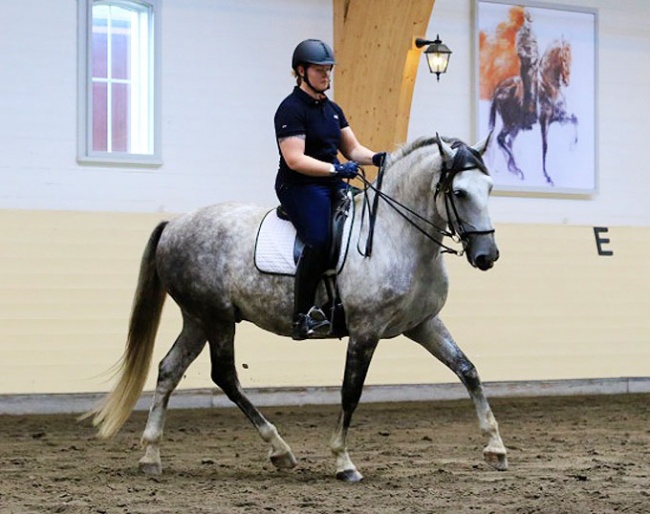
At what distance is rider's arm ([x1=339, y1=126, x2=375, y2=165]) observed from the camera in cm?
530

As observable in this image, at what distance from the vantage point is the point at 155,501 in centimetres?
434

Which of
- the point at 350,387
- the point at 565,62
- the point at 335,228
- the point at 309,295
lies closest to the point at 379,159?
the point at 335,228

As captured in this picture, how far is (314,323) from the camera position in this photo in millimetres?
4977

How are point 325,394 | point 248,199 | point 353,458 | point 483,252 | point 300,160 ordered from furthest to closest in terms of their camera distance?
point 248,199, point 325,394, point 353,458, point 300,160, point 483,252

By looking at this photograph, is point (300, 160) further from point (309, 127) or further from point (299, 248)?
point (299, 248)

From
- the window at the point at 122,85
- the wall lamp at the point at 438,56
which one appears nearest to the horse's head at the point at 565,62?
the wall lamp at the point at 438,56

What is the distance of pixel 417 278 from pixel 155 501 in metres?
1.44

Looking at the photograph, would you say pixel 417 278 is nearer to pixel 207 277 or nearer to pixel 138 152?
pixel 207 277

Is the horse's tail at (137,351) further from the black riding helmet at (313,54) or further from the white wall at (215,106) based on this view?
the white wall at (215,106)

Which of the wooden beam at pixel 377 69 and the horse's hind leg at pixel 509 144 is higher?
the wooden beam at pixel 377 69

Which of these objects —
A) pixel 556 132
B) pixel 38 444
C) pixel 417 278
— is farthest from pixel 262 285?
pixel 556 132

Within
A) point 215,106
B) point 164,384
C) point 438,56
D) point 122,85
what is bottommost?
point 164,384

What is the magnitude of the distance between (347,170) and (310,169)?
0.17 metres

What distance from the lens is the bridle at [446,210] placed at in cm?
480
